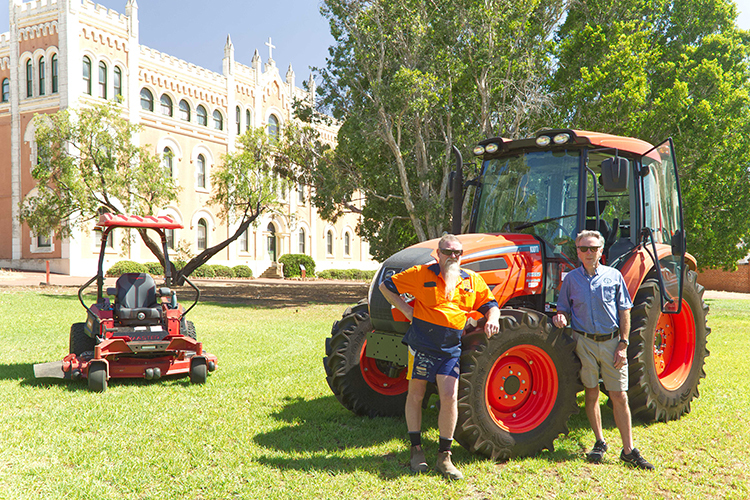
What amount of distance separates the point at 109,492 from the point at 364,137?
15.4 meters

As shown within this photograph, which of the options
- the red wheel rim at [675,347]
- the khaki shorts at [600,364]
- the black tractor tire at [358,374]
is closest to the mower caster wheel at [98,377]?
the black tractor tire at [358,374]

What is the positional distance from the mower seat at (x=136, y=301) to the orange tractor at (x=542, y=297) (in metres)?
3.27

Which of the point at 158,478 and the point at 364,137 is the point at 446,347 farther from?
the point at 364,137

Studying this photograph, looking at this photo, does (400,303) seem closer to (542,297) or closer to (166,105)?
(542,297)

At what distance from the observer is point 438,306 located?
4398 mm

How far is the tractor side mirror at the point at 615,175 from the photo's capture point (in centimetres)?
506

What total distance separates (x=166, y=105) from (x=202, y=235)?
8555 millimetres

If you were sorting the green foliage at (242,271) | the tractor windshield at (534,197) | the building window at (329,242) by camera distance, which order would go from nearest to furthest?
the tractor windshield at (534,197) → the green foliage at (242,271) → the building window at (329,242)

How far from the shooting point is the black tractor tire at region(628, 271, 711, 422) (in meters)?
5.67

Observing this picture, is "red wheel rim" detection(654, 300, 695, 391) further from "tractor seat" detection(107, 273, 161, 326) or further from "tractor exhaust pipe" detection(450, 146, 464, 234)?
"tractor seat" detection(107, 273, 161, 326)

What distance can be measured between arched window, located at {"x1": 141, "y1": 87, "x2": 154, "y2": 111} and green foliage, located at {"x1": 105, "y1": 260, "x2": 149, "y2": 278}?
31.9 ft

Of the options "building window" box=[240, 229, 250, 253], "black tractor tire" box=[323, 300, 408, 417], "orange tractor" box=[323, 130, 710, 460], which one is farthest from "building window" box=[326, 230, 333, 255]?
"black tractor tire" box=[323, 300, 408, 417]

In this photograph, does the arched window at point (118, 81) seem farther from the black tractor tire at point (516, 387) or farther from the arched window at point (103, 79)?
the black tractor tire at point (516, 387)

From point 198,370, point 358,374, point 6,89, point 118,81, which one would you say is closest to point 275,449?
point 358,374
